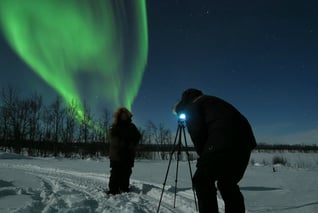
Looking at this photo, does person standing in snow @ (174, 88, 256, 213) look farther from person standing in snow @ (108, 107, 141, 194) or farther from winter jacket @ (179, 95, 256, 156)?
person standing in snow @ (108, 107, 141, 194)

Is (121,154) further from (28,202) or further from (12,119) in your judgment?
(12,119)

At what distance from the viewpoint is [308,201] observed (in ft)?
16.4

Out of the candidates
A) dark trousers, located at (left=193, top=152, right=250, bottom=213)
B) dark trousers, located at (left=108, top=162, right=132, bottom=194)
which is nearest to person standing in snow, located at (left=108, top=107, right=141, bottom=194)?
dark trousers, located at (left=108, top=162, right=132, bottom=194)

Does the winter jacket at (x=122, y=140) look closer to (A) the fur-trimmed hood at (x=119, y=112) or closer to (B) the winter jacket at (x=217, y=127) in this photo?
(A) the fur-trimmed hood at (x=119, y=112)

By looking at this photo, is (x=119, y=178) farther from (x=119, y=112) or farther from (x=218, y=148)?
(x=218, y=148)

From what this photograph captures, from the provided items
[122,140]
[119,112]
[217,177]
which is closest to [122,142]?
[122,140]

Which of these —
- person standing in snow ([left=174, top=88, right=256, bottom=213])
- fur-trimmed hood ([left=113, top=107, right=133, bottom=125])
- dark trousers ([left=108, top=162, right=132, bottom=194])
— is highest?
fur-trimmed hood ([left=113, top=107, right=133, bottom=125])

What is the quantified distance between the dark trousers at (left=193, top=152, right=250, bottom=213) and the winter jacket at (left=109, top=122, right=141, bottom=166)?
4.09 meters

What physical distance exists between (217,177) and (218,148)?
29 cm

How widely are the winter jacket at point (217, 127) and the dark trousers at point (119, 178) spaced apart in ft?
13.0

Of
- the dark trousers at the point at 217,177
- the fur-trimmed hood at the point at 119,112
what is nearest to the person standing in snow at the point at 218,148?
the dark trousers at the point at 217,177

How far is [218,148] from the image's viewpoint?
2.74 m

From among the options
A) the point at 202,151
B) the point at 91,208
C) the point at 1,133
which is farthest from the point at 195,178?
the point at 1,133

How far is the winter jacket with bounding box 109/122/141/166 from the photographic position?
22.3 ft
